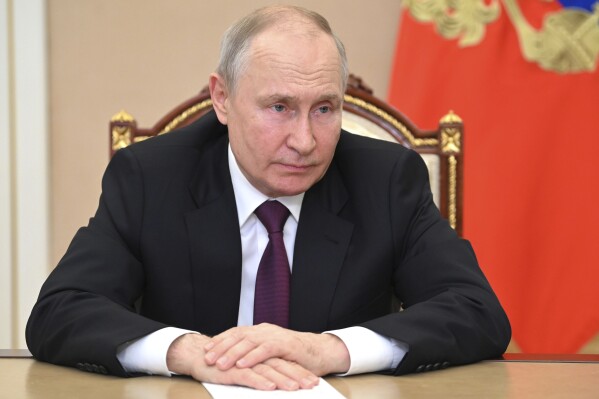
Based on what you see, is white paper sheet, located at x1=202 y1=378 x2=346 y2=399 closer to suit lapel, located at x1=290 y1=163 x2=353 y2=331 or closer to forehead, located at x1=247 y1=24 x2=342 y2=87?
suit lapel, located at x1=290 y1=163 x2=353 y2=331

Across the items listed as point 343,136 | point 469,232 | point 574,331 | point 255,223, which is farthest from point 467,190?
point 255,223

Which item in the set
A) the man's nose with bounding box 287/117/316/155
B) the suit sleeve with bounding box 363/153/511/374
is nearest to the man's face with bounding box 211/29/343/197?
the man's nose with bounding box 287/117/316/155

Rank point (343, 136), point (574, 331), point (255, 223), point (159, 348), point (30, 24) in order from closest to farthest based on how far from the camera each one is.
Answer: point (159, 348)
point (255, 223)
point (343, 136)
point (574, 331)
point (30, 24)

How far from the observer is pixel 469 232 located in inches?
137

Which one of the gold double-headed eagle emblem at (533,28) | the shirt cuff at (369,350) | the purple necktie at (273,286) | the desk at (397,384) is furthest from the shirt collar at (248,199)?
the gold double-headed eagle emblem at (533,28)

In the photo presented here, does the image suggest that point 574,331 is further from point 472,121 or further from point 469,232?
point 472,121

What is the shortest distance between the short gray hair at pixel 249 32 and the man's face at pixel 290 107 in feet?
0.08

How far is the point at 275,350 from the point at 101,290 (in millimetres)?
545

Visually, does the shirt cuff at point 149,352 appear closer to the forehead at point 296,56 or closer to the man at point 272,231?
the man at point 272,231

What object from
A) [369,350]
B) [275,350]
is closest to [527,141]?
[369,350]

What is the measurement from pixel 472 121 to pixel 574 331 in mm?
888

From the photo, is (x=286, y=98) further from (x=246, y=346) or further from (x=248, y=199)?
(x=246, y=346)

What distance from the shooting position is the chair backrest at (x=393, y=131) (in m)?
2.83

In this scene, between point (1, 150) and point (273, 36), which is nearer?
point (273, 36)
